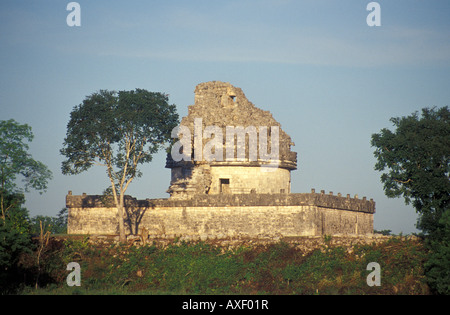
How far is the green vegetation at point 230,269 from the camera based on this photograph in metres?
40.7

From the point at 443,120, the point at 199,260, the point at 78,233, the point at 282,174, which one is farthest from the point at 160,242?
the point at 443,120

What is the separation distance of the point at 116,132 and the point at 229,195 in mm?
8164

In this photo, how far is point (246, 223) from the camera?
165 feet

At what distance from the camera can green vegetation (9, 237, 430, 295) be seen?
40.7 m

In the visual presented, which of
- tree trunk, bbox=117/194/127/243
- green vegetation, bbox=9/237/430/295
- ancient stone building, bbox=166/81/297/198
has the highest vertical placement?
ancient stone building, bbox=166/81/297/198

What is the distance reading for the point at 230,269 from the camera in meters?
43.4

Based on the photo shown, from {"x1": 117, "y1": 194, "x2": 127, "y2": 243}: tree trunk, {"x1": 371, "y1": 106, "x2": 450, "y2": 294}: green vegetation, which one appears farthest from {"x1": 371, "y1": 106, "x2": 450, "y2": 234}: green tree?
{"x1": 117, "y1": 194, "x2": 127, "y2": 243}: tree trunk

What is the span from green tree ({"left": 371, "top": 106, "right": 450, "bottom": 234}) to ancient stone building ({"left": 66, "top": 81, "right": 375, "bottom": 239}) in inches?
150

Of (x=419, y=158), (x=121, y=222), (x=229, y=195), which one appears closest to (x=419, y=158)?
(x=419, y=158)

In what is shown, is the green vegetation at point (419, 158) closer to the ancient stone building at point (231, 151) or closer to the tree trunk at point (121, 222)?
the ancient stone building at point (231, 151)

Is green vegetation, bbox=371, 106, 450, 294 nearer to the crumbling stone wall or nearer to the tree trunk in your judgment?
the crumbling stone wall

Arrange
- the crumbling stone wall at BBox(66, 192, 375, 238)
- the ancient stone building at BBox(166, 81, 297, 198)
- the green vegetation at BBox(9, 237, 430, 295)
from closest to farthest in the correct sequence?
the green vegetation at BBox(9, 237, 430, 295) < the crumbling stone wall at BBox(66, 192, 375, 238) < the ancient stone building at BBox(166, 81, 297, 198)

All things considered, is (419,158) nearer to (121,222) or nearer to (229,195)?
(229,195)

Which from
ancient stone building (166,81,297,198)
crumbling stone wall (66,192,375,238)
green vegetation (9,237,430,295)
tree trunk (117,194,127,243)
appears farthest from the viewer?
ancient stone building (166,81,297,198)
